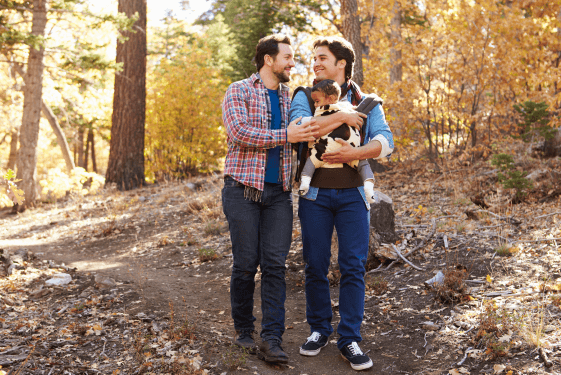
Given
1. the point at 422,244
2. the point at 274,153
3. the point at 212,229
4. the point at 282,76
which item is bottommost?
the point at 212,229

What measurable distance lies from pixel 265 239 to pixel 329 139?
0.85 meters

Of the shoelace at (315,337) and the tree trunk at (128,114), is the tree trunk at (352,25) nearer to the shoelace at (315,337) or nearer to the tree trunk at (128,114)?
the tree trunk at (128,114)

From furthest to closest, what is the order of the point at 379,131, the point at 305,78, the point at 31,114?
the point at 31,114
the point at 305,78
the point at 379,131

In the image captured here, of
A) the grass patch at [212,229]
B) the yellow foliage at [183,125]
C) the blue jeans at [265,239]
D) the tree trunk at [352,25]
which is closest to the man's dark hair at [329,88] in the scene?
the blue jeans at [265,239]

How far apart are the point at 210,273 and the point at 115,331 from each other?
7.37 ft

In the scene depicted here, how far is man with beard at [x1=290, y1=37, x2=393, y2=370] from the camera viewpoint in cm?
318

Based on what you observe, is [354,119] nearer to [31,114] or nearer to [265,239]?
[265,239]

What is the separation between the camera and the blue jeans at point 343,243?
3203mm

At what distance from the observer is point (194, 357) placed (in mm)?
3287

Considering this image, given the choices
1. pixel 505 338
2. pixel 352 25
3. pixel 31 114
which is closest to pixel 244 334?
pixel 505 338

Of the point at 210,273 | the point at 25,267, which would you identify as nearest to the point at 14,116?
the point at 25,267

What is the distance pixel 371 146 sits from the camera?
10.4 ft

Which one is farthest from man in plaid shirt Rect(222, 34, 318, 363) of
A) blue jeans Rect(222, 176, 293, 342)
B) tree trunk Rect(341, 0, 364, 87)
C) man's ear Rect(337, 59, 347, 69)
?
tree trunk Rect(341, 0, 364, 87)

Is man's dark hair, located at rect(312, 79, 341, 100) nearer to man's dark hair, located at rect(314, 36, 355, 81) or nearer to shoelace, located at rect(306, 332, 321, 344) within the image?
man's dark hair, located at rect(314, 36, 355, 81)
